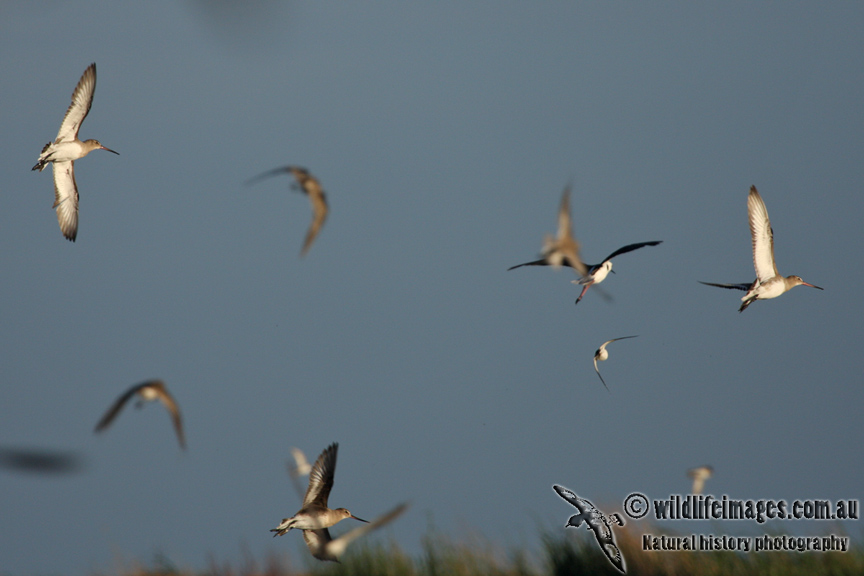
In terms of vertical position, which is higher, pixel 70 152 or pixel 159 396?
pixel 70 152

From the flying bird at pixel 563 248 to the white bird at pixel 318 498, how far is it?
5.55 metres

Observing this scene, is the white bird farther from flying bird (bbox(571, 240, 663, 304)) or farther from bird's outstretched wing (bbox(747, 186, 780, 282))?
bird's outstretched wing (bbox(747, 186, 780, 282))

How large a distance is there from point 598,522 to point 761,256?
26.2 feet

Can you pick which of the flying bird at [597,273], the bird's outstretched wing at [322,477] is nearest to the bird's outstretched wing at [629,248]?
the flying bird at [597,273]

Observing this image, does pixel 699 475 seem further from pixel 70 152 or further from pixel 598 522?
pixel 70 152

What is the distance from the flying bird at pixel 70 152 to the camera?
17.9 metres

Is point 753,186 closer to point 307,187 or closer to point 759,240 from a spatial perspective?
point 759,240

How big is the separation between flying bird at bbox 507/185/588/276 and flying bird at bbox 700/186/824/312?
2.59 meters

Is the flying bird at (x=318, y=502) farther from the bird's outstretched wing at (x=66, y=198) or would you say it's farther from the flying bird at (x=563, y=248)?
the bird's outstretched wing at (x=66, y=198)

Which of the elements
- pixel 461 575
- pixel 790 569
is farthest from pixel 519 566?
pixel 790 569

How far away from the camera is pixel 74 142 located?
61.1ft

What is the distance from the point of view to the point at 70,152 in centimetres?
1867

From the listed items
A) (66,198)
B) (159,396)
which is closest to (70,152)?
(66,198)

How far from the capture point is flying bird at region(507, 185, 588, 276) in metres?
17.6
